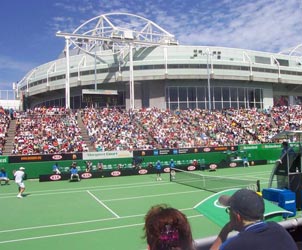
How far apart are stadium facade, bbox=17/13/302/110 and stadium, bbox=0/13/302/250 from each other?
16cm

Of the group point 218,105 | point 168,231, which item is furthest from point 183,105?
point 168,231

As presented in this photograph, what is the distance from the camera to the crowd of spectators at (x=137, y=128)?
3369 cm

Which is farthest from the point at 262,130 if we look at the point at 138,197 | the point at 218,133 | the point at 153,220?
the point at 153,220

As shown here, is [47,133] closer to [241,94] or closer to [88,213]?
[88,213]

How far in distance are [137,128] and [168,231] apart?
36430 mm

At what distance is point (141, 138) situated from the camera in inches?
1451

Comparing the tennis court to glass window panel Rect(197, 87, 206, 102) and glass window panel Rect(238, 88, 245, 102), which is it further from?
glass window panel Rect(238, 88, 245, 102)

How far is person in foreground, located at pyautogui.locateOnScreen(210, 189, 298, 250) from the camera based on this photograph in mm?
2926

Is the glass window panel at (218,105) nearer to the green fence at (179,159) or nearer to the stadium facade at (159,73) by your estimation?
the stadium facade at (159,73)

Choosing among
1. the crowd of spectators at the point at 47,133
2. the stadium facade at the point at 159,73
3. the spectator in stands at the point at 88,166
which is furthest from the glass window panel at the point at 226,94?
the spectator in stands at the point at 88,166

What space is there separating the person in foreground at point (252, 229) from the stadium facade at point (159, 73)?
145 feet

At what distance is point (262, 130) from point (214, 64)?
41.6 ft

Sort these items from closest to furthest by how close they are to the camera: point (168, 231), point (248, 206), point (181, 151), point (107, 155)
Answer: point (168, 231), point (248, 206), point (107, 155), point (181, 151)

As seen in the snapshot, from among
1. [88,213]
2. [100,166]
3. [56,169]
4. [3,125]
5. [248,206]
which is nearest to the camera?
[248,206]
